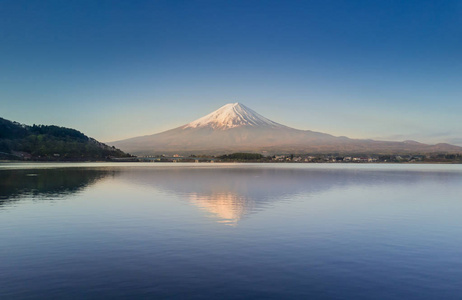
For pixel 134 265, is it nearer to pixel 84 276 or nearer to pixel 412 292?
pixel 84 276

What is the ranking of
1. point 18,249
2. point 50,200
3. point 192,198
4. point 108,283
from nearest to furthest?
point 108,283, point 18,249, point 50,200, point 192,198

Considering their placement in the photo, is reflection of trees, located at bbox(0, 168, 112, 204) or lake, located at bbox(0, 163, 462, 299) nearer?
lake, located at bbox(0, 163, 462, 299)

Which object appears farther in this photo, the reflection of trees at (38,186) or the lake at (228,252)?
the reflection of trees at (38,186)

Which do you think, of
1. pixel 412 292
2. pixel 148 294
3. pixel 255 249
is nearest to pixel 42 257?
pixel 148 294

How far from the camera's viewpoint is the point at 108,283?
11.8m

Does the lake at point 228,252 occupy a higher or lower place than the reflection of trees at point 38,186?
lower

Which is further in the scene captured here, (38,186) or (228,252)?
(38,186)

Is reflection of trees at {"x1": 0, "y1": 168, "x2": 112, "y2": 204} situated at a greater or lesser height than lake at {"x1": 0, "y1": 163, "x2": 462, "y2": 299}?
greater

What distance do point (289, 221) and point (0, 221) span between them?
18.1 m

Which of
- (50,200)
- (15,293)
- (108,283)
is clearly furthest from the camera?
(50,200)

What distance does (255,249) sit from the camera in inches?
642

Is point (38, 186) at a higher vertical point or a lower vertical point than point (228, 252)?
higher

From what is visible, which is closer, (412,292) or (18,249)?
(412,292)

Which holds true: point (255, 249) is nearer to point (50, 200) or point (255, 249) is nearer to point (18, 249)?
point (18, 249)
